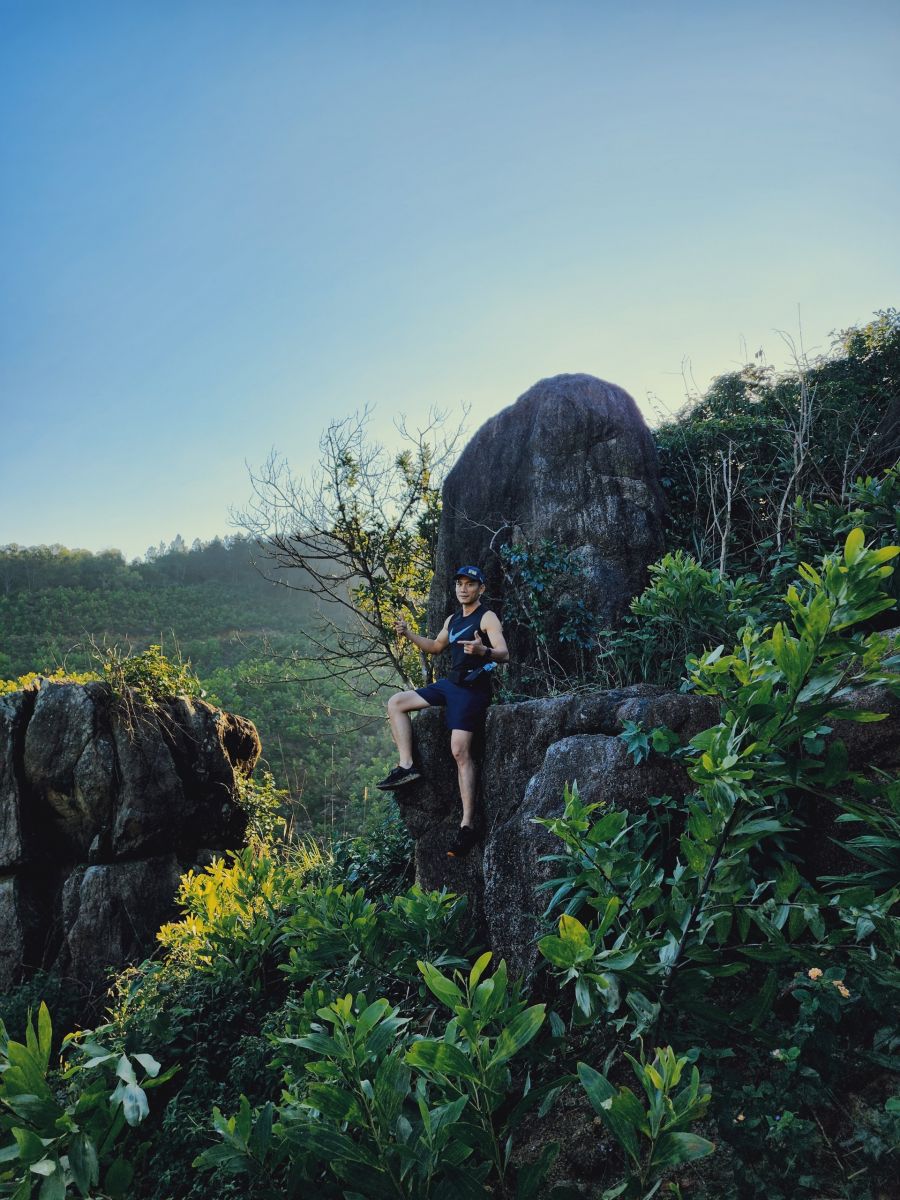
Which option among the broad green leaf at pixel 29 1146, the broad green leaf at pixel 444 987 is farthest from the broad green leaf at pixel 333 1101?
the broad green leaf at pixel 29 1146

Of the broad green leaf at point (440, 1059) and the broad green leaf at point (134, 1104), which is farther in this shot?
the broad green leaf at point (134, 1104)

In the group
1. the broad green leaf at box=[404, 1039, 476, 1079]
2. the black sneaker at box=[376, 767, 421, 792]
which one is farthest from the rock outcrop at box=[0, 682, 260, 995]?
the broad green leaf at box=[404, 1039, 476, 1079]

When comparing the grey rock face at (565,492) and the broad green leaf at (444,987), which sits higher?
the grey rock face at (565,492)

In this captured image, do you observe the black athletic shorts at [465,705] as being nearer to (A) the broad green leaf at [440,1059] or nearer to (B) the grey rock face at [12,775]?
(A) the broad green leaf at [440,1059]

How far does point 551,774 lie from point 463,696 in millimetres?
1206

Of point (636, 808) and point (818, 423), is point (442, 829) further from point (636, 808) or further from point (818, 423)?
point (818, 423)

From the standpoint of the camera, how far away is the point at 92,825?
27.4 ft

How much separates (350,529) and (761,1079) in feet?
27.6

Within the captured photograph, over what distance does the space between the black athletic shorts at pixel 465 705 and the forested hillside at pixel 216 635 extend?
912cm

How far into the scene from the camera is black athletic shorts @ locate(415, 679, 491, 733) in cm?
454

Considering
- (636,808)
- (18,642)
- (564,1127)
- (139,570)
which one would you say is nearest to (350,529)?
(636,808)

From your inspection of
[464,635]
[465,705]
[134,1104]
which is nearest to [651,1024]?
[134,1104]

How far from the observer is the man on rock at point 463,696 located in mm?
4414

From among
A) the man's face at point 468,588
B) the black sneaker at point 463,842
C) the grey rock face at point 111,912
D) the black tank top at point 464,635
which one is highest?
the man's face at point 468,588
